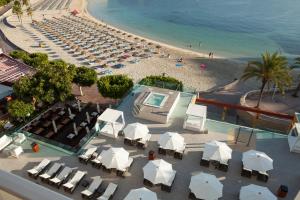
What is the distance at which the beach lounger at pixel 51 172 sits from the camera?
16125mm

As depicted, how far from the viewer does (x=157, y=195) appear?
1543 centimetres

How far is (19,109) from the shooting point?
2448cm

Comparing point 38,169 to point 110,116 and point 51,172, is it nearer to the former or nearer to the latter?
point 51,172

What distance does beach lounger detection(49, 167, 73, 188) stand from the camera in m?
15.8

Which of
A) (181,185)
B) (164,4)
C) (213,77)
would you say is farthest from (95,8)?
(181,185)

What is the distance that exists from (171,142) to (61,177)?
7411 millimetres

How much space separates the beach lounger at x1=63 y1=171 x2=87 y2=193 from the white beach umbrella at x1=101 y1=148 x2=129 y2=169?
1.53 meters

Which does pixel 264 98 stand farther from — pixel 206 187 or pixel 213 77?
pixel 206 187

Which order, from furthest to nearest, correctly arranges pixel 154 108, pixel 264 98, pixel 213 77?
1. pixel 213 77
2. pixel 264 98
3. pixel 154 108

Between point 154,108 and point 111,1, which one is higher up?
point 111,1

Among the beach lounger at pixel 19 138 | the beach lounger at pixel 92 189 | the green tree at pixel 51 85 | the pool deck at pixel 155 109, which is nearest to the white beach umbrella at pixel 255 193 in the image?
the pool deck at pixel 155 109

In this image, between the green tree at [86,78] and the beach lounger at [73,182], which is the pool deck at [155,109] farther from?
the green tree at [86,78]

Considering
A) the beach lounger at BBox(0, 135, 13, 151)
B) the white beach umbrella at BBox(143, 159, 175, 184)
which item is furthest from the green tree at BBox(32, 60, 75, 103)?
the white beach umbrella at BBox(143, 159, 175, 184)

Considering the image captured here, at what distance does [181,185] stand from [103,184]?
4846mm
